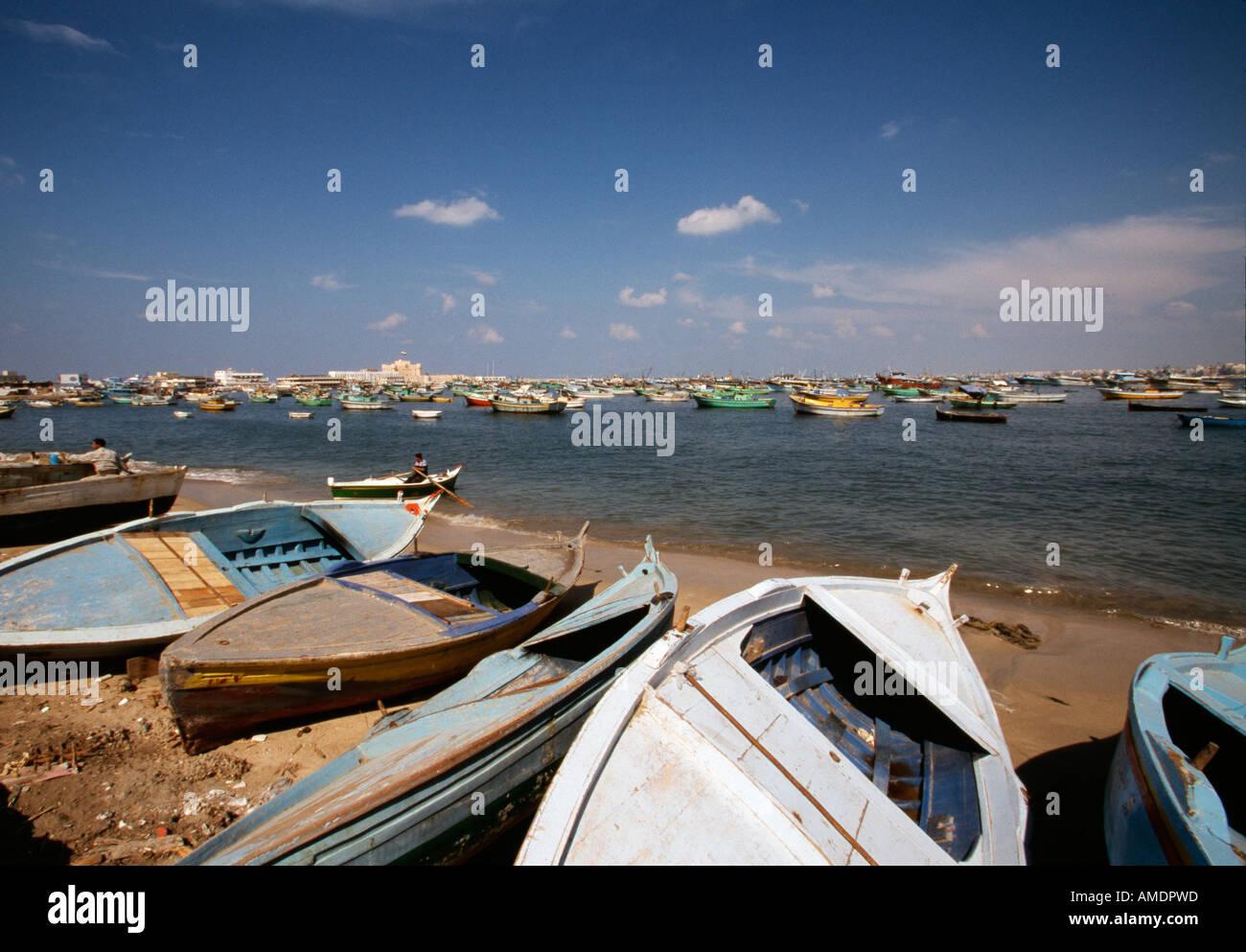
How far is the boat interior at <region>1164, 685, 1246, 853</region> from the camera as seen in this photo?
13.9 ft

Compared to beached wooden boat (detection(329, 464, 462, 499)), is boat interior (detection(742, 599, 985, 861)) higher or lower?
lower

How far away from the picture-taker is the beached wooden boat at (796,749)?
2.66 meters

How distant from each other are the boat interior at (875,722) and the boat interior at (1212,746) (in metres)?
1.62

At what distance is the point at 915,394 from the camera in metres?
97.8

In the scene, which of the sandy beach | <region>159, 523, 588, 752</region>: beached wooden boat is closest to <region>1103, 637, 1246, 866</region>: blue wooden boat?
the sandy beach

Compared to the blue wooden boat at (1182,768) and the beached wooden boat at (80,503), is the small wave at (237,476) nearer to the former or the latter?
the beached wooden boat at (80,503)

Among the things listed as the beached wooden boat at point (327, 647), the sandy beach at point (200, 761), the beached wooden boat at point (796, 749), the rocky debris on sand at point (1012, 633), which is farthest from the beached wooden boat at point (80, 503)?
the rocky debris on sand at point (1012, 633)

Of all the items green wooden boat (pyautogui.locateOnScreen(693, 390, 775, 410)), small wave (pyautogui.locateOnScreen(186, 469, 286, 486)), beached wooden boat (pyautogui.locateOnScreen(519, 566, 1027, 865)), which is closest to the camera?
beached wooden boat (pyautogui.locateOnScreen(519, 566, 1027, 865))

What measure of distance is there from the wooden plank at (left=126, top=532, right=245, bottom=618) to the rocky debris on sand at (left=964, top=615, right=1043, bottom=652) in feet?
39.6

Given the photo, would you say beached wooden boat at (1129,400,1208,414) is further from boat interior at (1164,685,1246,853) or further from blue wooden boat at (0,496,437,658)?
blue wooden boat at (0,496,437,658)

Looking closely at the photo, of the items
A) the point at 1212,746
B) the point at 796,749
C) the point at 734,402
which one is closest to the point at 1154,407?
the point at 734,402

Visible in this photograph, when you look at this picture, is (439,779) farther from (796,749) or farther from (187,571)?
(187,571)

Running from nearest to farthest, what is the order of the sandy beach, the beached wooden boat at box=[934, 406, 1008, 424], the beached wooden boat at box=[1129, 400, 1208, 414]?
the sandy beach < the beached wooden boat at box=[934, 406, 1008, 424] < the beached wooden boat at box=[1129, 400, 1208, 414]
